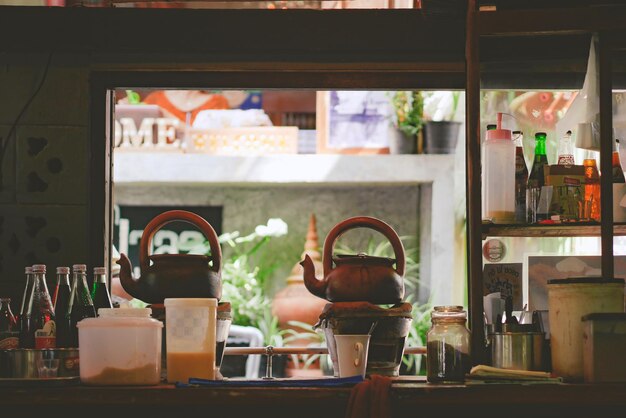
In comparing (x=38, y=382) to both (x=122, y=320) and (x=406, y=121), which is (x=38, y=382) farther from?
(x=406, y=121)

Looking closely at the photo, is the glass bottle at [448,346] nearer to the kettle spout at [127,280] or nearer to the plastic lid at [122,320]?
the plastic lid at [122,320]

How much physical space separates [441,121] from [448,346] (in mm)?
4684

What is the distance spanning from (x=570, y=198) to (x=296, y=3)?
209 cm

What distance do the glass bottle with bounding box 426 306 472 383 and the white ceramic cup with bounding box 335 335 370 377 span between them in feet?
0.59

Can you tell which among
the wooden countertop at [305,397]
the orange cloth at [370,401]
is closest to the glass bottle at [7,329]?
the wooden countertop at [305,397]

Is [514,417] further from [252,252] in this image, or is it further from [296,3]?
[252,252]

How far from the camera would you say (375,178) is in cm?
727

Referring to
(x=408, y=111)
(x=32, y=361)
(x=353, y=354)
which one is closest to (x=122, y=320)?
(x=32, y=361)

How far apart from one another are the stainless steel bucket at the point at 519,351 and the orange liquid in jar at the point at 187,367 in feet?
2.71

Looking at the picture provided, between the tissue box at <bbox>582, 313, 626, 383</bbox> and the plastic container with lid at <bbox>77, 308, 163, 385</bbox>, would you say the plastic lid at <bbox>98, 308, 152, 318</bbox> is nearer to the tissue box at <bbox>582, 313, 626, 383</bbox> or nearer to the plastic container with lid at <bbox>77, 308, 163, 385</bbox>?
the plastic container with lid at <bbox>77, 308, 163, 385</bbox>

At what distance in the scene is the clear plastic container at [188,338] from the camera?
260 centimetres

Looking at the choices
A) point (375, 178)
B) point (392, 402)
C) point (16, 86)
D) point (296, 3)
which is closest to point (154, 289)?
point (392, 402)

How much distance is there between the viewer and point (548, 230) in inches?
116

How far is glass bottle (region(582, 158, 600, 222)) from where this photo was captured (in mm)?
2959
